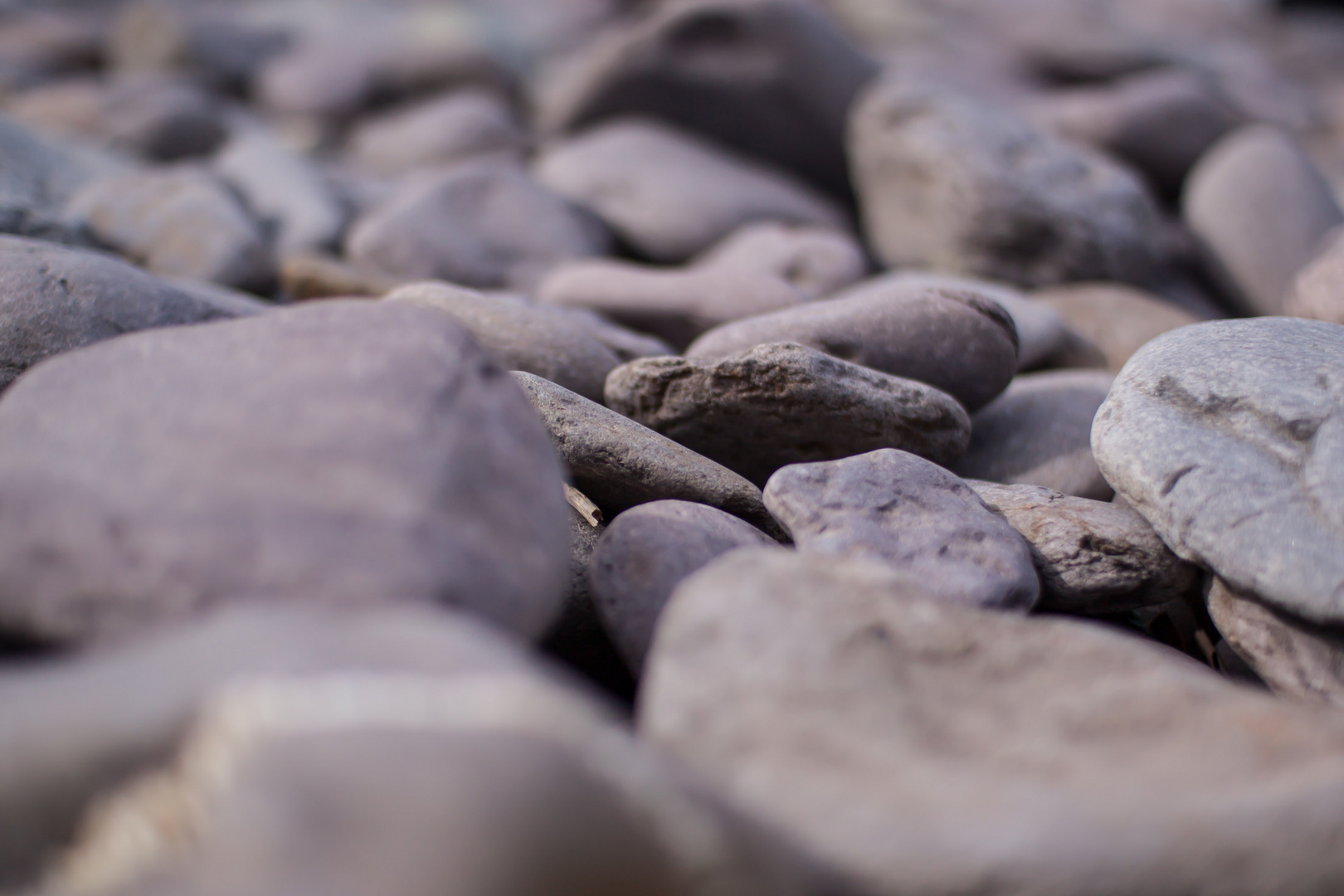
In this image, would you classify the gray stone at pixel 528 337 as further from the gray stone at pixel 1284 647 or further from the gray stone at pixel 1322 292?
the gray stone at pixel 1322 292

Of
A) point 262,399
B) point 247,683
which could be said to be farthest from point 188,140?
point 247,683

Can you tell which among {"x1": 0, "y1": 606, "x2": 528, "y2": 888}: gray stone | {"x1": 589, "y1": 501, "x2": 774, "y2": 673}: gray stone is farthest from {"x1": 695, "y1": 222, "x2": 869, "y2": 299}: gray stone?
{"x1": 0, "y1": 606, "x2": 528, "y2": 888}: gray stone

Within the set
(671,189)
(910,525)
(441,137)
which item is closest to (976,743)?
(910,525)

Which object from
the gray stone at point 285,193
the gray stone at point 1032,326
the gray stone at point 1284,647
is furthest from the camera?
the gray stone at point 285,193

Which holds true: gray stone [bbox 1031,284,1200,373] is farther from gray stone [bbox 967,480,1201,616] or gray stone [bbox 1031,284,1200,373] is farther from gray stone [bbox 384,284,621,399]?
gray stone [bbox 384,284,621,399]

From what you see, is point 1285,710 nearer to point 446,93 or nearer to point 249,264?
point 249,264

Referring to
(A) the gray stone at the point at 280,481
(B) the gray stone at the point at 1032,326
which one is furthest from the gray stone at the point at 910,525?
(B) the gray stone at the point at 1032,326

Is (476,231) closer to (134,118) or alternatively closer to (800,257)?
(800,257)
